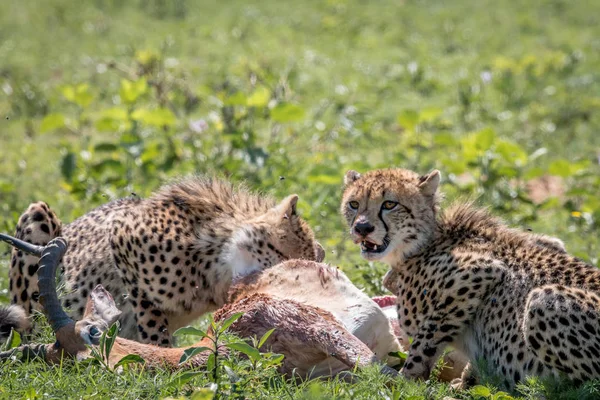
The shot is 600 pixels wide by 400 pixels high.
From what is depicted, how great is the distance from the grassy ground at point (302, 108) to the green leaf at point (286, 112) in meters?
0.01

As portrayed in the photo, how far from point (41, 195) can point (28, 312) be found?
3448 mm

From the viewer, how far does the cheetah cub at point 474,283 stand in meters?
3.77

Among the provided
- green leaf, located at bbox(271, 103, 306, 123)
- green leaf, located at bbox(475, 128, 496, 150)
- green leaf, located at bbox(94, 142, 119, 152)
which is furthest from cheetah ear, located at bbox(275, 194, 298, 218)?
green leaf, located at bbox(94, 142, 119, 152)

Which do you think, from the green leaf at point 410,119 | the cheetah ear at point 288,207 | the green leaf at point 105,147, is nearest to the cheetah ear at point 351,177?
the cheetah ear at point 288,207

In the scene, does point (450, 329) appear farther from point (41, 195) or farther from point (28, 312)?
point (41, 195)

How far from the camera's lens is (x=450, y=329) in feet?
13.8

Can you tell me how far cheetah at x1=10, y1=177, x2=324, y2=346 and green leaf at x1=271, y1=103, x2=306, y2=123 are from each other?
178 centimetres

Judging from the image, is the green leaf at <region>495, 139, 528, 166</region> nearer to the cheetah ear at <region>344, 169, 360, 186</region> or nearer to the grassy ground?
the grassy ground

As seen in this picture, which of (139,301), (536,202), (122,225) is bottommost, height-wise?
(536,202)

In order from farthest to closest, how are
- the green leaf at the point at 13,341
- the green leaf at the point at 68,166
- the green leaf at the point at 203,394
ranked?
1. the green leaf at the point at 68,166
2. the green leaf at the point at 13,341
3. the green leaf at the point at 203,394

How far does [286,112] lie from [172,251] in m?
2.41

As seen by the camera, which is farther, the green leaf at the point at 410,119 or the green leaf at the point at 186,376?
the green leaf at the point at 410,119

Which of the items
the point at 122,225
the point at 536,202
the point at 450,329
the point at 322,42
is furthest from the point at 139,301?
the point at 322,42

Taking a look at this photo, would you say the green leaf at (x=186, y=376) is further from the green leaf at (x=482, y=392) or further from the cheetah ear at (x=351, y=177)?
the cheetah ear at (x=351, y=177)
